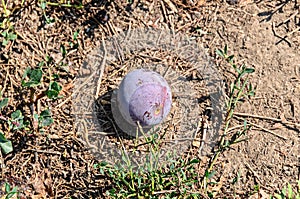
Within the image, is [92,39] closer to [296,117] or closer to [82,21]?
[82,21]

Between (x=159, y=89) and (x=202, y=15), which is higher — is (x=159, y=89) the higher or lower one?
the lower one

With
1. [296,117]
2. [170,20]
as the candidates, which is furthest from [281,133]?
[170,20]

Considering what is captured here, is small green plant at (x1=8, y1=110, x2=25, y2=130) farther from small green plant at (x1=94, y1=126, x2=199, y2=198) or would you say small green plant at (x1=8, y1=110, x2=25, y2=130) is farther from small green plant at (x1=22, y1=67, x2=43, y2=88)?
small green plant at (x1=94, y1=126, x2=199, y2=198)

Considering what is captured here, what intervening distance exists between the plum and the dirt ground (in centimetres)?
37

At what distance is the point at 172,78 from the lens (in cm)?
315

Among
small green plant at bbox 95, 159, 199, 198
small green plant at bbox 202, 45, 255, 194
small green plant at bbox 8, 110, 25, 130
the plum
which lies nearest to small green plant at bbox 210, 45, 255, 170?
small green plant at bbox 202, 45, 255, 194

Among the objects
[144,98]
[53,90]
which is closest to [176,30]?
[144,98]

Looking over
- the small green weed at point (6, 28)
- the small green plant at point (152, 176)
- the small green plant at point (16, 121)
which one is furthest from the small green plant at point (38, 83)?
the small green plant at point (152, 176)

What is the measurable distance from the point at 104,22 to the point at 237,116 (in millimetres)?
815

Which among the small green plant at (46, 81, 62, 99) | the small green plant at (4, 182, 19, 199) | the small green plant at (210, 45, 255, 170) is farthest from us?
the small green plant at (210, 45, 255, 170)

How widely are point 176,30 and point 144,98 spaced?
0.55m

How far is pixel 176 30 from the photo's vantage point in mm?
3217

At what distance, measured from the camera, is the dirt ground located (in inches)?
121

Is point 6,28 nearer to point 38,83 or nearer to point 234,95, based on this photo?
point 38,83
